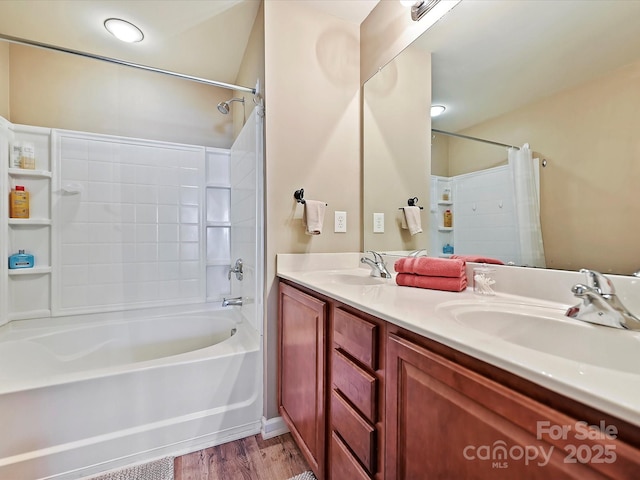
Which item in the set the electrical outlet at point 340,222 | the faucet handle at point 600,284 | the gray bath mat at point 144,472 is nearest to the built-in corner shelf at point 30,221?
the gray bath mat at point 144,472

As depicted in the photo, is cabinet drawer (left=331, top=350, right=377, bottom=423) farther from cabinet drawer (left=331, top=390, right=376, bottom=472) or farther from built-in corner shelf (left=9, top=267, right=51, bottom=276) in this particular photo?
built-in corner shelf (left=9, top=267, right=51, bottom=276)

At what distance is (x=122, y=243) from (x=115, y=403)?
1240 mm

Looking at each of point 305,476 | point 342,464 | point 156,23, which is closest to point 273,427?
point 305,476

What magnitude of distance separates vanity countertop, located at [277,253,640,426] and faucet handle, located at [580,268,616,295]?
0.29 feet

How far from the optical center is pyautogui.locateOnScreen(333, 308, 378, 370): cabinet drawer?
81 centimetres

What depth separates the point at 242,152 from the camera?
2008 millimetres

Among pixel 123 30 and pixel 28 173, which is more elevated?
pixel 123 30

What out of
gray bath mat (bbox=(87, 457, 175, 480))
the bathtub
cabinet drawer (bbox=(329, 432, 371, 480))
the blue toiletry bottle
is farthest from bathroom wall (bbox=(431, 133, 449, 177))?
the blue toiletry bottle

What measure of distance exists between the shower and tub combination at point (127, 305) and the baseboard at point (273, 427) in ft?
0.20

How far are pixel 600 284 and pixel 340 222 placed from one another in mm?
1196

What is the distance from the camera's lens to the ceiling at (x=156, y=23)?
1634 mm

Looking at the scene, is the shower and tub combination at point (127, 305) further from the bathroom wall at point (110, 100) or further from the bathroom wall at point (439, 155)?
the bathroom wall at point (439, 155)

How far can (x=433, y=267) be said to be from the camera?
3.74 feet

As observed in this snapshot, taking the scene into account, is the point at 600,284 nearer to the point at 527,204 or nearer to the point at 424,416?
the point at 527,204
